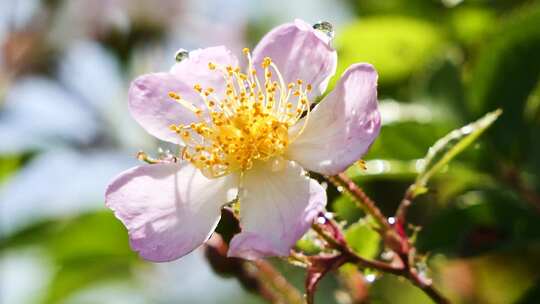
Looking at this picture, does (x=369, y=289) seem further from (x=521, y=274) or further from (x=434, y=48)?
(x=434, y=48)

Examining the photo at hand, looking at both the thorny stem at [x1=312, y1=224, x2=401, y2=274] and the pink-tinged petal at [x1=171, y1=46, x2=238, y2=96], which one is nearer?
the thorny stem at [x1=312, y1=224, x2=401, y2=274]

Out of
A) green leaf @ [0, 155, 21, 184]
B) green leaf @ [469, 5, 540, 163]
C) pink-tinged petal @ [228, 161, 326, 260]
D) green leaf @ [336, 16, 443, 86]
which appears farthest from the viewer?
green leaf @ [0, 155, 21, 184]

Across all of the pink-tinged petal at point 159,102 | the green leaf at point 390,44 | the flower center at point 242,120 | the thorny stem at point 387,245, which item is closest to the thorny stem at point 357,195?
the thorny stem at point 387,245

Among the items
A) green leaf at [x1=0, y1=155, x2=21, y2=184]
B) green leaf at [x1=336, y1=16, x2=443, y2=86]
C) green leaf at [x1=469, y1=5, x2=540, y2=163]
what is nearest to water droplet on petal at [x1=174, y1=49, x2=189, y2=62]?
green leaf at [x1=469, y1=5, x2=540, y2=163]

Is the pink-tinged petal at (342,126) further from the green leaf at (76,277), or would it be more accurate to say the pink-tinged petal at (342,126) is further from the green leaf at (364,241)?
the green leaf at (76,277)

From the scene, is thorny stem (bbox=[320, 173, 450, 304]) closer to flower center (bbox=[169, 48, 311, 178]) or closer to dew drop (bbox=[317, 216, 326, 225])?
dew drop (bbox=[317, 216, 326, 225])

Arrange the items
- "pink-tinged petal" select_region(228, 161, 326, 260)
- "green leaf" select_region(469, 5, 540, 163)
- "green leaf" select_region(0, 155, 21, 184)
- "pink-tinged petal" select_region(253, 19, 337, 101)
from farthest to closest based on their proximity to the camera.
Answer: "green leaf" select_region(0, 155, 21, 184) < "green leaf" select_region(469, 5, 540, 163) < "pink-tinged petal" select_region(253, 19, 337, 101) < "pink-tinged petal" select_region(228, 161, 326, 260)

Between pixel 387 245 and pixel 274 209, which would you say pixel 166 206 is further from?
pixel 387 245

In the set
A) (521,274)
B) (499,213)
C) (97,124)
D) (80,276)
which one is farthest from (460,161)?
(97,124)
